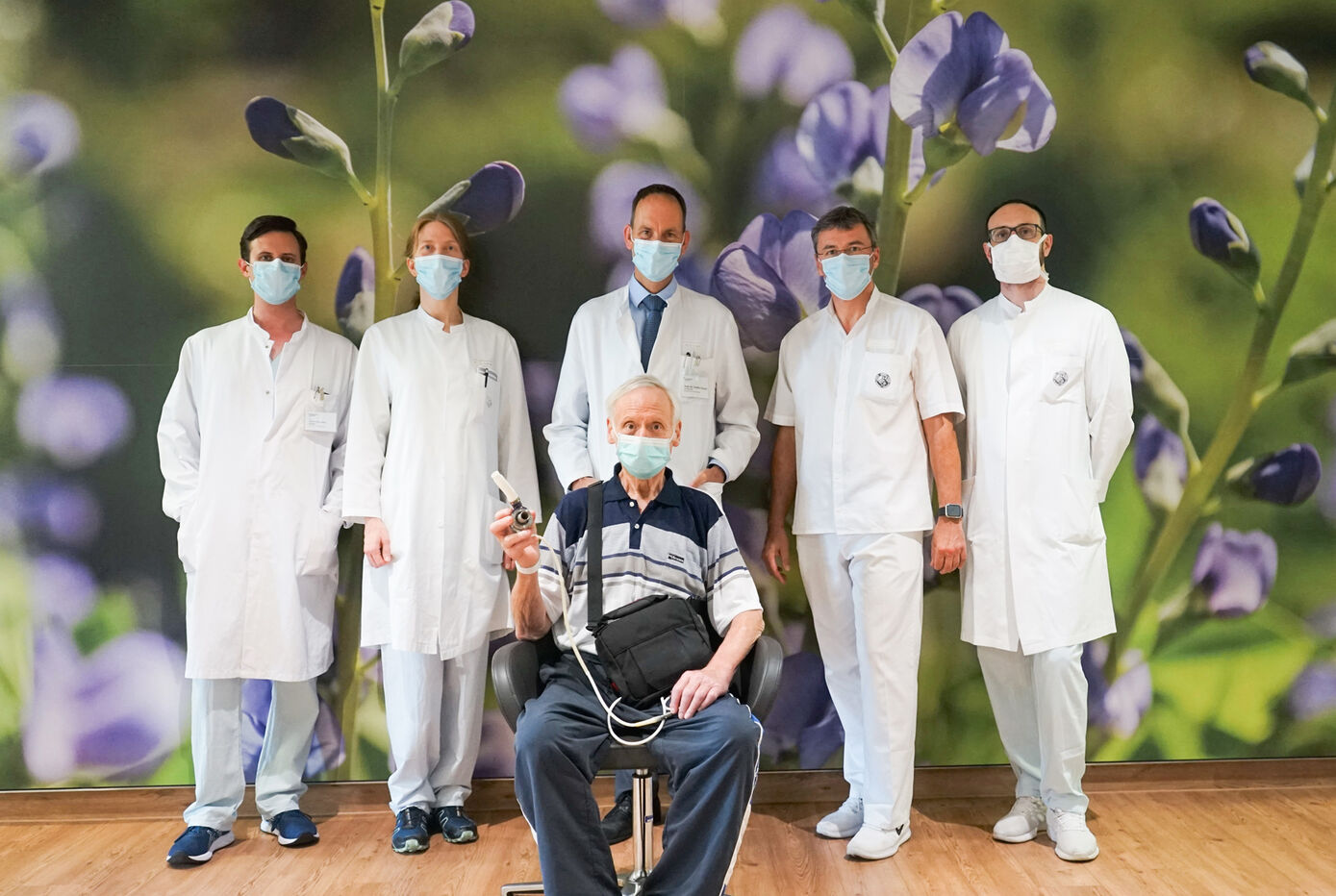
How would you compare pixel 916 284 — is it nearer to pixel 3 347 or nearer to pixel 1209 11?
pixel 1209 11

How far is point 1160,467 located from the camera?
375 centimetres

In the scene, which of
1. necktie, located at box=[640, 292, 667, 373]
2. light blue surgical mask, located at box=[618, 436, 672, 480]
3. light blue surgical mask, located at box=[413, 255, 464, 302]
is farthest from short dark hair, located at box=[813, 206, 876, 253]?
light blue surgical mask, located at box=[413, 255, 464, 302]

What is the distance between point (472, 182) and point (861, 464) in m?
1.57

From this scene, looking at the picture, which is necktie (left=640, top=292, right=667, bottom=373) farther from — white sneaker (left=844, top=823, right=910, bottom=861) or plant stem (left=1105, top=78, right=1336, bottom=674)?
plant stem (left=1105, top=78, right=1336, bottom=674)

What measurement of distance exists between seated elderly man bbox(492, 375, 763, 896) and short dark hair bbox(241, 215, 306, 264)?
1363 mm

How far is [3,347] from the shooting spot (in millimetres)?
3594

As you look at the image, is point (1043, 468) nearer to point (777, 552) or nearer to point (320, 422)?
point (777, 552)

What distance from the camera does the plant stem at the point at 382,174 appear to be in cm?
359

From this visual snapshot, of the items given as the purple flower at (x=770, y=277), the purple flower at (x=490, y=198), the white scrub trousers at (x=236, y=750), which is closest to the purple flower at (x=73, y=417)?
the white scrub trousers at (x=236, y=750)

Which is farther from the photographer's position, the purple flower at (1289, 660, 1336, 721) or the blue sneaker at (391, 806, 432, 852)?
the purple flower at (1289, 660, 1336, 721)

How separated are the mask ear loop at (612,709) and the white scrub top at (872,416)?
981mm

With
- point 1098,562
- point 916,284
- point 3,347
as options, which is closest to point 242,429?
point 3,347

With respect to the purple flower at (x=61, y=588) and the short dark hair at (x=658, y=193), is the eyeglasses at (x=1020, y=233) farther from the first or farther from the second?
the purple flower at (x=61, y=588)

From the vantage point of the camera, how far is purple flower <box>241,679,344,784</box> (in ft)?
12.0
